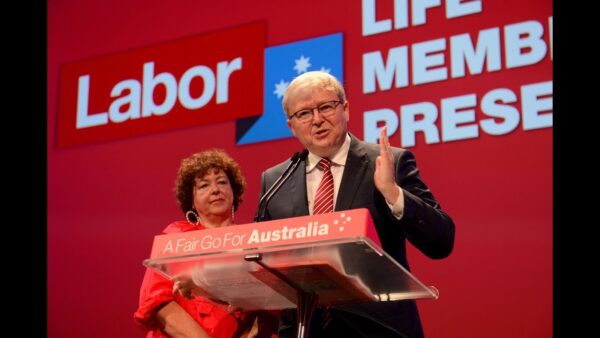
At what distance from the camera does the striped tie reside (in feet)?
5.79

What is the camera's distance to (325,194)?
1.79 m

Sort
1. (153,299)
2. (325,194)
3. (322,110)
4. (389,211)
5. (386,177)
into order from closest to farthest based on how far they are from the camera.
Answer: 1. (386,177)
2. (389,211)
3. (325,194)
4. (322,110)
5. (153,299)

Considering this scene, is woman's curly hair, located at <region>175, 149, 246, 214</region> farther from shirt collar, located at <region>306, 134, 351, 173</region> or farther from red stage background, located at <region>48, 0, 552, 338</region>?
shirt collar, located at <region>306, 134, 351, 173</region>

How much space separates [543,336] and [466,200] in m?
0.62

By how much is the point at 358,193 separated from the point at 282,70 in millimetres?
1992

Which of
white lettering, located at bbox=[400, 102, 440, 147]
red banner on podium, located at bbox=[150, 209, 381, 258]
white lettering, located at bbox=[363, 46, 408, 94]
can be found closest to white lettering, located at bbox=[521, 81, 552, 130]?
white lettering, located at bbox=[400, 102, 440, 147]

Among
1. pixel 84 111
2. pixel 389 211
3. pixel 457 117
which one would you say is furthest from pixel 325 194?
pixel 84 111

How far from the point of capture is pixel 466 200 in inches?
119

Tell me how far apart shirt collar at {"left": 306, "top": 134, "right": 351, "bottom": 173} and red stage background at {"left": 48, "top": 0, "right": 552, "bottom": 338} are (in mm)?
1264

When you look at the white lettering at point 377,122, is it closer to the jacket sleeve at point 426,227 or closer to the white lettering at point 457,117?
the white lettering at point 457,117

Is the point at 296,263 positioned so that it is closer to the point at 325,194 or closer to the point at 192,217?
the point at 325,194

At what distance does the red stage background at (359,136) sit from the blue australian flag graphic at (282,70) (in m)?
0.05
